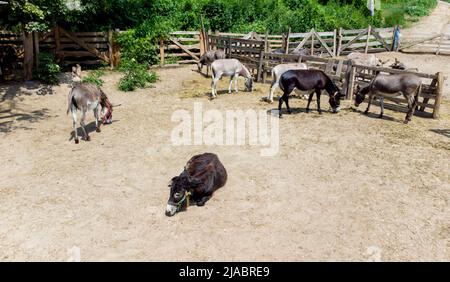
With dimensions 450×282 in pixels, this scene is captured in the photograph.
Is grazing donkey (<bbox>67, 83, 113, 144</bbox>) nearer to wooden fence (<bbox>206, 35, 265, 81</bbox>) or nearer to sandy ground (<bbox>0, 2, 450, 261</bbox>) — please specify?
sandy ground (<bbox>0, 2, 450, 261</bbox>)

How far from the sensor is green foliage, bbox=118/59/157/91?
1658 cm

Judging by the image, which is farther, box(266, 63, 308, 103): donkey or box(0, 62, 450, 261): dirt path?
box(266, 63, 308, 103): donkey

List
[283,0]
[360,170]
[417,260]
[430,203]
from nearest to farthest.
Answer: [417,260]
[430,203]
[360,170]
[283,0]

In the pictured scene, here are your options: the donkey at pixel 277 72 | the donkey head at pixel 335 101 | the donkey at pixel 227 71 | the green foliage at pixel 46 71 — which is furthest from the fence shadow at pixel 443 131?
the green foliage at pixel 46 71

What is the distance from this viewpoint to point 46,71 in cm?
1634

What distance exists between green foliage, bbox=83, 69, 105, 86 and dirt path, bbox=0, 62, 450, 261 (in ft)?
12.8

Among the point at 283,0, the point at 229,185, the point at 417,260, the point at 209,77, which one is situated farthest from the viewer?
the point at 283,0

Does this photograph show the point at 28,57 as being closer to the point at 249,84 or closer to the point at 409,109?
the point at 249,84

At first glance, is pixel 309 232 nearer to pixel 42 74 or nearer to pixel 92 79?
pixel 92 79

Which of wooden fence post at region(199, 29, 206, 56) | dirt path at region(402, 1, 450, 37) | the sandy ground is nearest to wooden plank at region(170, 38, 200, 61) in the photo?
wooden fence post at region(199, 29, 206, 56)

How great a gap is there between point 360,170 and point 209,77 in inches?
465

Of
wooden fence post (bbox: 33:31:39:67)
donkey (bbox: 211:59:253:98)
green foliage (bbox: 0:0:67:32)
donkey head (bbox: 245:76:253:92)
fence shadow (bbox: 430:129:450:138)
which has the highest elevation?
green foliage (bbox: 0:0:67:32)

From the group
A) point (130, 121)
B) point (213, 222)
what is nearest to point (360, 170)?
point (213, 222)

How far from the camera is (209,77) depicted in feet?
64.4
